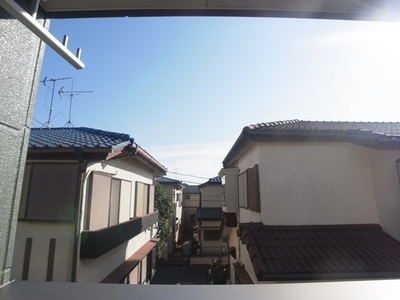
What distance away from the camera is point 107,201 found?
605 cm

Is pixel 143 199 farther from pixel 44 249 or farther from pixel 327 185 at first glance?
pixel 327 185

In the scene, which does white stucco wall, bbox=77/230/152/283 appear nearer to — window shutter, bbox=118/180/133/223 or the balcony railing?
the balcony railing

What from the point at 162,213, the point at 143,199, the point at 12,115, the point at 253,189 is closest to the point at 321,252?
the point at 253,189

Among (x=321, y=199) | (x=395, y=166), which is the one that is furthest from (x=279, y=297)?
(x=395, y=166)

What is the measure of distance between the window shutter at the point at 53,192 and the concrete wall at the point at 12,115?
14.1ft

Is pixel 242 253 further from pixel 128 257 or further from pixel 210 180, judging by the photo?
pixel 210 180

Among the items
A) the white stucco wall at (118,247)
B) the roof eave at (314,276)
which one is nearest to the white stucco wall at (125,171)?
the white stucco wall at (118,247)

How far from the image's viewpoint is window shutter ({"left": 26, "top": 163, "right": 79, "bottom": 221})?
488 cm

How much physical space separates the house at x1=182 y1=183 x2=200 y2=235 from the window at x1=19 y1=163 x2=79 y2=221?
2645 cm

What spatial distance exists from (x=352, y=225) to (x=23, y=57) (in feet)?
22.4

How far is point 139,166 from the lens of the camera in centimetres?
929

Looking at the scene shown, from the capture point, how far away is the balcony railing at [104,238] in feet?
16.0

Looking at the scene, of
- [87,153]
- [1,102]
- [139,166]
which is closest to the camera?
Answer: [1,102]

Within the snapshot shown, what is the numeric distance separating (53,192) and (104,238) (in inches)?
62.8
